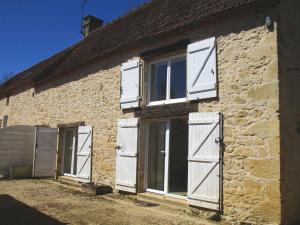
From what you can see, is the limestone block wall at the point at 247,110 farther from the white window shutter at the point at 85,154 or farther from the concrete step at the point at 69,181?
the concrete step at the point at 69,181

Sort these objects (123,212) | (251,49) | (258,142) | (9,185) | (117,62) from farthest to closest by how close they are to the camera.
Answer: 1. (9,185)
2. (117,62)
3. (123,212)
4. (251,49)
5. (258,142)

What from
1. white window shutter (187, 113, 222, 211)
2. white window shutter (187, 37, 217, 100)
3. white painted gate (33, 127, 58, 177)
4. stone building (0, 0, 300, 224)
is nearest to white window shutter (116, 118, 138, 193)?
stone building (0, 0, 300, 224)

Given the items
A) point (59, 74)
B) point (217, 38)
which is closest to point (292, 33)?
point (217, 38)

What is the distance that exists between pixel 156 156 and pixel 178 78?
1.90 m

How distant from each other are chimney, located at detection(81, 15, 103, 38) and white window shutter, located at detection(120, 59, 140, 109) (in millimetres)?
7794

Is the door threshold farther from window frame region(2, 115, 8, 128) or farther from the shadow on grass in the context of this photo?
window frame region(2, 115, 8, 128)

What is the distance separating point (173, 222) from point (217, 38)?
3585 mm

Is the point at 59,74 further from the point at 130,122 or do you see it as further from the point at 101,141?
the point at 130,122

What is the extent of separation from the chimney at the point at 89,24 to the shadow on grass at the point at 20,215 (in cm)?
1032

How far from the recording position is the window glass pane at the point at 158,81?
7480mm

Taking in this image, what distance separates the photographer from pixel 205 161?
19.4 ft

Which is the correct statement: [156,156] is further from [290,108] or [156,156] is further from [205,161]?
[290,108]

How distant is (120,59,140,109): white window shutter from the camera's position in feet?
25.5

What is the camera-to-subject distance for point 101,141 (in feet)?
28.9
